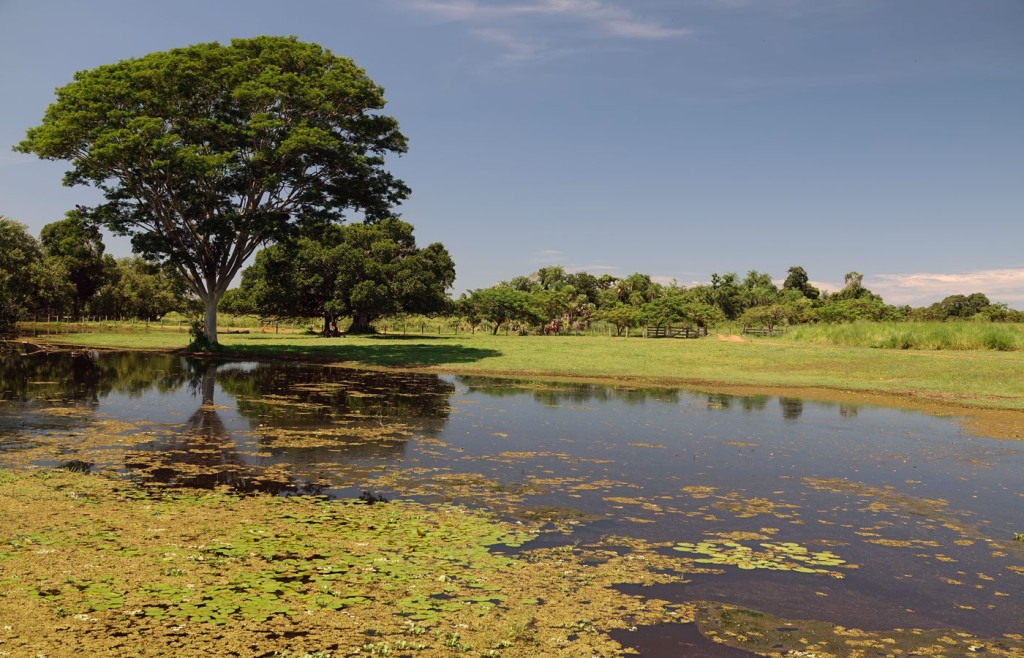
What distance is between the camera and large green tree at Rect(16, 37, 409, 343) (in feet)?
131

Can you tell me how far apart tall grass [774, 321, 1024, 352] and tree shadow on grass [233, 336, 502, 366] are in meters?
30.0

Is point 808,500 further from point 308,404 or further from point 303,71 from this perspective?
point 303,71

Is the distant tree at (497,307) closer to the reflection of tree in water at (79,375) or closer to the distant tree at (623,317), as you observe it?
the distant tree at (623,317)

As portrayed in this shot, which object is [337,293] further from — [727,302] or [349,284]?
[727,302]

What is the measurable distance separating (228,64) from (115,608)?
42210mm

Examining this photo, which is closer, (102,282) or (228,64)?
(228,64)

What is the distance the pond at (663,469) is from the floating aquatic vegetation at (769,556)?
0.04 m

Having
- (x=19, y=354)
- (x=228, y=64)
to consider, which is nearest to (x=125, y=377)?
(x=19, y=354)

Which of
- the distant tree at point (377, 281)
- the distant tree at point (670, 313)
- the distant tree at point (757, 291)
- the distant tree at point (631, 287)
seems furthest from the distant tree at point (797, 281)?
the distant tree at point (377, 281)

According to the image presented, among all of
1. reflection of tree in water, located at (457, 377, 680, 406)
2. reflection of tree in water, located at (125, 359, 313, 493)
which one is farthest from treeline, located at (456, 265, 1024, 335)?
reflection of tree in water, located at (125, 359, 313, 493)

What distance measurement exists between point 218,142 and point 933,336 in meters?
53.0

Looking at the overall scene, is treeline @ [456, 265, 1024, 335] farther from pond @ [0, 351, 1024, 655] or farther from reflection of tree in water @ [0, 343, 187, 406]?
pond @ [0, 351, 1024, 655]

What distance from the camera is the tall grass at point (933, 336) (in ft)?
156

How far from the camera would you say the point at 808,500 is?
13.3 meters
